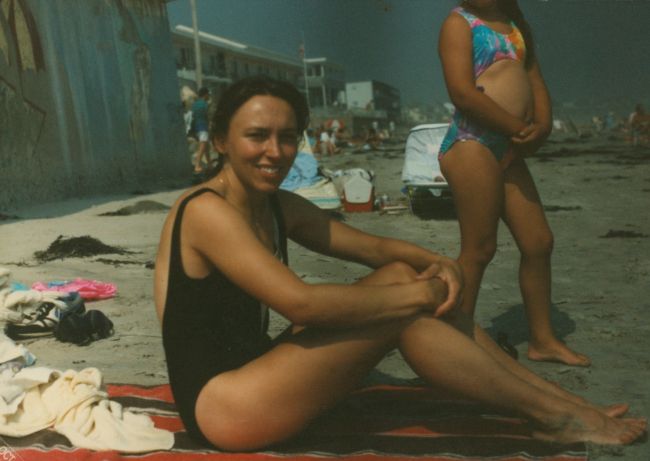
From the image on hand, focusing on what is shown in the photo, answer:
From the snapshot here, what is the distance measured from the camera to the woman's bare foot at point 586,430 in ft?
7.68

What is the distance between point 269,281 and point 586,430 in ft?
3.81

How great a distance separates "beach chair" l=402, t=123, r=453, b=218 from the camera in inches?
358

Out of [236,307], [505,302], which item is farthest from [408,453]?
[505,302]

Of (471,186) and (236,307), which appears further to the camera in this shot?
(471,186)

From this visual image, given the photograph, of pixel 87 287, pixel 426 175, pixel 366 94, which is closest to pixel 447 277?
pixel 87 287

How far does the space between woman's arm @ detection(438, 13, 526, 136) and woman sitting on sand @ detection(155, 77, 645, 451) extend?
97 cm

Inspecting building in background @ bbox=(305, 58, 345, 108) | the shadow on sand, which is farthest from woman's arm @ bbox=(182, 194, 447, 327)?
building in background @ bbox=(305, 58, 345, 108)

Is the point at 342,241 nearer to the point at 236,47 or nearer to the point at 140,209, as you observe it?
the point at 140,209

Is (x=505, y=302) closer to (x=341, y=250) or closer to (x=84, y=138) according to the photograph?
(x=341, y=250)

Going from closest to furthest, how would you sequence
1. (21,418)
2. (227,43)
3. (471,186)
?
(21,418)
(471,186)
(227,43)

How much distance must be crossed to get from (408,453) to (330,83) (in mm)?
80040

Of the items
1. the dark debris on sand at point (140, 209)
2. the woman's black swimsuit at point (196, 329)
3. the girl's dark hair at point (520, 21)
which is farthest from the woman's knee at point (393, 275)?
the dark debris on sand at point (140, 209)

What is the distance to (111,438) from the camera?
2.42 metres

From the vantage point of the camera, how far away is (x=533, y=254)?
3.34 m
